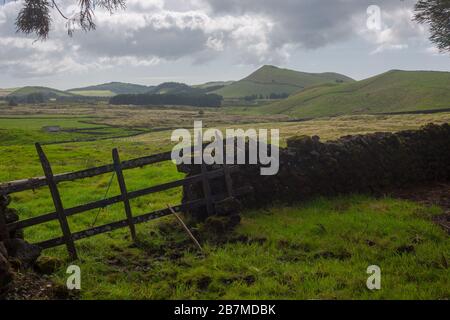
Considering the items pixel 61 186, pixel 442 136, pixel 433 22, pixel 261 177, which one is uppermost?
pixel 433 22

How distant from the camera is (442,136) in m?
15.0

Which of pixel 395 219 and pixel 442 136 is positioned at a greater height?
pixel 442 136

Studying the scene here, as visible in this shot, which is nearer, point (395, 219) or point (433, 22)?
point (395, 219)

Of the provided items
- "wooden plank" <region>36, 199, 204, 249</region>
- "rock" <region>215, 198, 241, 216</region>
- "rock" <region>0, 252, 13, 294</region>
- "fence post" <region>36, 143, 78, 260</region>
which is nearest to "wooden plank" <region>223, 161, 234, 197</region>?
"rock" <region>215, 198, 241, 216</region>

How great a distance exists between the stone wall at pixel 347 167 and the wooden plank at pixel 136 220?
1.26 ft

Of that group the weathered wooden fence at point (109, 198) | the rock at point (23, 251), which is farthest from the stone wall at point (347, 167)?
the rock at point (23, 251)

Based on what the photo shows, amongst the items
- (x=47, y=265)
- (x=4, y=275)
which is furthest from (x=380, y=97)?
(x=4, y=275)

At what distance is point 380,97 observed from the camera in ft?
467

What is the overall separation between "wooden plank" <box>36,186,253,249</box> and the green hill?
10821 cm

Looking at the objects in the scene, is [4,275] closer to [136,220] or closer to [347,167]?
[136,220]

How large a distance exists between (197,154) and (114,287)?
15.6ft

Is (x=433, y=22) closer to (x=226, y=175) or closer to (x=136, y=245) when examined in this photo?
(x=226, y=175)
